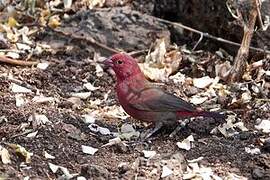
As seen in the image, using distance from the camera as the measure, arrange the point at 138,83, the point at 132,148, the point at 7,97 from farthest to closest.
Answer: the point at 7,97
the point at 138,83
the point at 132,148

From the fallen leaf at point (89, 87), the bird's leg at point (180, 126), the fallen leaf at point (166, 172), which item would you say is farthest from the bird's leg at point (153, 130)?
the fallen leaf at point (89, 87)

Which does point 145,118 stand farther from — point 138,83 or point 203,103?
point 203,103

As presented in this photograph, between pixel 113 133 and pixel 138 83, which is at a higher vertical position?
pixel 138 83

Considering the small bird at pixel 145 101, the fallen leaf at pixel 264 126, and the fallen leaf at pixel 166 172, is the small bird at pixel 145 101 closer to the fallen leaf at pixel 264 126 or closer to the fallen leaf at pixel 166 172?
the fallen leaf at pixel 264 126

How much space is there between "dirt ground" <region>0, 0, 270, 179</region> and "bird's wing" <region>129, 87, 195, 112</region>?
0.20m

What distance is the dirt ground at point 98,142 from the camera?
4.29 m

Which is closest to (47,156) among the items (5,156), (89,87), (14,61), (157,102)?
(5,156)

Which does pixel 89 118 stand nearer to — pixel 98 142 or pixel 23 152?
pixel 98 142

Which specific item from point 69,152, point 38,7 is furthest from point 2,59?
point 69,152

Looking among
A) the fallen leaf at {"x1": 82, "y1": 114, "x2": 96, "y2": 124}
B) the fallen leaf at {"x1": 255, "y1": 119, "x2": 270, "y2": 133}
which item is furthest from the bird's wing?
the fallen leaf at {"x1": 255, "y1": 119, "x2": 270, "y2": 133}

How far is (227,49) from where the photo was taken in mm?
6586

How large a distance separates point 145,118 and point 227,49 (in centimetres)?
188

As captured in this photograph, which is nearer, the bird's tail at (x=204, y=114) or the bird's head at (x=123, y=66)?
the bird's tail at (x=204, y=114)

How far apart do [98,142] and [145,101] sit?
434 millimetres
